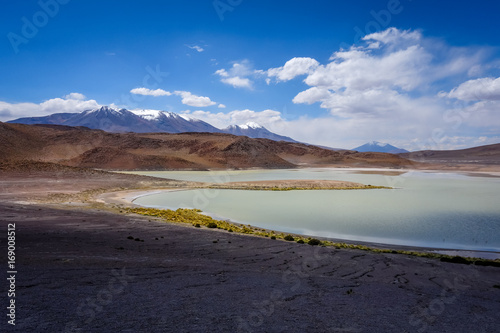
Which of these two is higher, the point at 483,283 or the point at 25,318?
the point at 25,318

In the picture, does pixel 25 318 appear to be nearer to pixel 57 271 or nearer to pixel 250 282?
pixel 57 271

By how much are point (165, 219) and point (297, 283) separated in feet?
39.6

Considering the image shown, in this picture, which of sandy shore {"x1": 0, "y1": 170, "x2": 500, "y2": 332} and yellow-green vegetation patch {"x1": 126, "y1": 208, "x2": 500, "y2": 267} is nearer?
sandy shore {"x1": 0, "y1": 170, "x2": 500, "y2": 332}

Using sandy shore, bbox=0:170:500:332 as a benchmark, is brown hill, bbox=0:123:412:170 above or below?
above

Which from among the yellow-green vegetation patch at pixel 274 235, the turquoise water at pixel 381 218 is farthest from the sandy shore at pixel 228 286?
the turquoise water at pixel 381 218

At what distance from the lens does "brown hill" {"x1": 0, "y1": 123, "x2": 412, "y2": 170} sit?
88.0 metres

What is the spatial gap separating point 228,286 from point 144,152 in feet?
373

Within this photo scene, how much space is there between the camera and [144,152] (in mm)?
114938

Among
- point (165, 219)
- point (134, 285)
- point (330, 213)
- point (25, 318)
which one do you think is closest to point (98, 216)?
point (165, 219)

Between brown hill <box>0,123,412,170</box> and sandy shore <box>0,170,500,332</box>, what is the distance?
77458 mm

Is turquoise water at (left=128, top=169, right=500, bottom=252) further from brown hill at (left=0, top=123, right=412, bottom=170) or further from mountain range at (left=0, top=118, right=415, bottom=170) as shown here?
brown hill at (left=0, top=123, right=412, bottom=170)

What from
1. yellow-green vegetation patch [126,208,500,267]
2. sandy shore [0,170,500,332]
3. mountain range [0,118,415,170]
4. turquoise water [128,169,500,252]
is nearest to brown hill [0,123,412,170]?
mountain range [0,118,415,170]

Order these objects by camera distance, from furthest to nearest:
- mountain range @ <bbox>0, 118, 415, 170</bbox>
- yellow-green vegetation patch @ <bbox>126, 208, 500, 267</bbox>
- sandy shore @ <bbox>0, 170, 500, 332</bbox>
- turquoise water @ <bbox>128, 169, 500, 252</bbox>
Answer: mountain range @ <bbox>0, 118, 415, 170</bbox> < turquoise water @ <bbox>128, 169, 500, 252</bbox> < yellow-green vegetation patch @ <bbox>126, 208, 500, 267</bbox> < sandy shore @ <bbox>0, 170, 500, 332</bbox>

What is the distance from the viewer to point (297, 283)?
335 inches
